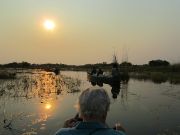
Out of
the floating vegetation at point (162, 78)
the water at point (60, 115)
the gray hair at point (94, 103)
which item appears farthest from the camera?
the floating vegetation at point (162, 78)

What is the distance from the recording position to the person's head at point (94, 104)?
3.20m

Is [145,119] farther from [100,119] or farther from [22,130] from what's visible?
[100,119]

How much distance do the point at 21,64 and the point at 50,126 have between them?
110m

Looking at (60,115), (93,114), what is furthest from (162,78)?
(93,114)

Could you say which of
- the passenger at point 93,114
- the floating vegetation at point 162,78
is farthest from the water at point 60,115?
the floating vegetation at point 162,78

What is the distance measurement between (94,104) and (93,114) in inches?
4.2

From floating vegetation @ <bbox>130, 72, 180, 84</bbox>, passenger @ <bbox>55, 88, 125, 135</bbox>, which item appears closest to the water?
passenger @ <bbox>55, 88, 125, 135</bbox>

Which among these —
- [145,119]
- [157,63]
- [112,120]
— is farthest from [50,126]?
[157,63]

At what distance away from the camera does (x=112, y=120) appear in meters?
16.0

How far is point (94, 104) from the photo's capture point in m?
3.20

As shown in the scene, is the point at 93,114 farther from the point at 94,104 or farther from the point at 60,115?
the point at 60,115

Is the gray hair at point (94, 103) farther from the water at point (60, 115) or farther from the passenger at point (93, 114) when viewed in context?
the water at point (60, 115)

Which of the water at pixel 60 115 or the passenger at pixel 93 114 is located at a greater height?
the passenger at pixel 93 114

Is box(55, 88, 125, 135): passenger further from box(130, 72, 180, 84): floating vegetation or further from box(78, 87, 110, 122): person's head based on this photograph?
box(130, 72, 180, 84): floating vegetation
